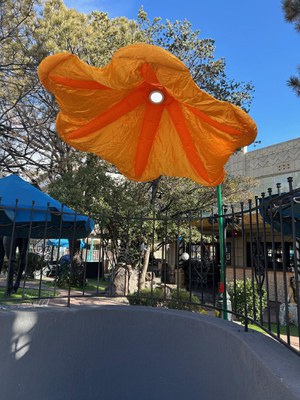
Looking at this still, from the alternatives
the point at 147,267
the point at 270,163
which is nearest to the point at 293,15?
the point at 147,267

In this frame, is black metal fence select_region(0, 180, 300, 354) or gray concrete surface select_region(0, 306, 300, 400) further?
black metal fence select_region(0, 180, 300, 354)

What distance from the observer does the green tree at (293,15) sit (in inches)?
265

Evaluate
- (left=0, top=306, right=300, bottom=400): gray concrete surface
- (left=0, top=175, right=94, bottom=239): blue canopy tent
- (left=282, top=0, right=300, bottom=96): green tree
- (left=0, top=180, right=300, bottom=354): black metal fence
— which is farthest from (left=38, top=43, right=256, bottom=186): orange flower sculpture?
(left=282, top=0, right=300, bottom=96): green tree

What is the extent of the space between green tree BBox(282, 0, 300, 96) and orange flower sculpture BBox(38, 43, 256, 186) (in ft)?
13.8

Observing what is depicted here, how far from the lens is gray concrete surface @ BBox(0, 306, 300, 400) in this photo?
3.18 meters

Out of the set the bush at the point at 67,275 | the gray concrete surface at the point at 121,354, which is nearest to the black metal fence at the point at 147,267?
the bush at the point at 67,275

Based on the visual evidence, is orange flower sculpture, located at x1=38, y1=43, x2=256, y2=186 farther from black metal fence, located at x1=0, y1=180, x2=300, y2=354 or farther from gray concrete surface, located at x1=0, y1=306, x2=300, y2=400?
gray concrete surface, located at x1=0, y1=306, x2=300, y2=400

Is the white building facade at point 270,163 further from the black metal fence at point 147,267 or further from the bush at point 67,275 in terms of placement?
the bush at point 67,275

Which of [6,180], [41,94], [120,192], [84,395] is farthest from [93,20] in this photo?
[84,395]

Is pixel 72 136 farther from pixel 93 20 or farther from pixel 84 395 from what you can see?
pixel 93 20

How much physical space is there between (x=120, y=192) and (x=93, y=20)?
27.3 feet

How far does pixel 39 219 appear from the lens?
464 cm

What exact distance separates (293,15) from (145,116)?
5.27 metres

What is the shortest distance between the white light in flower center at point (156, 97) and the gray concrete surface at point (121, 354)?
8.06 ft
